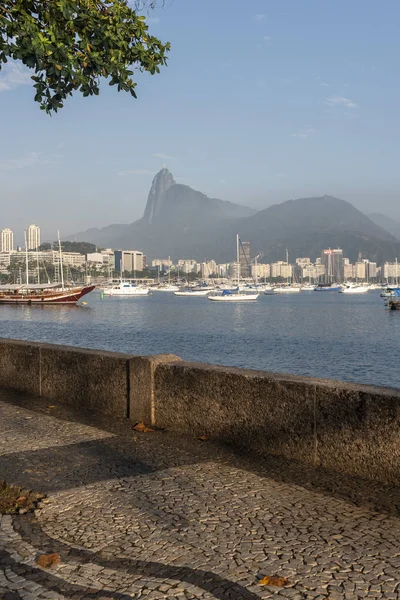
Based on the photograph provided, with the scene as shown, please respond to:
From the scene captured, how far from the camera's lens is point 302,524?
14.4 feet

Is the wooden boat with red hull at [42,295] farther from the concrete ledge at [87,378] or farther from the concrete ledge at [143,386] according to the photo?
the concrete ledge at [143,386]

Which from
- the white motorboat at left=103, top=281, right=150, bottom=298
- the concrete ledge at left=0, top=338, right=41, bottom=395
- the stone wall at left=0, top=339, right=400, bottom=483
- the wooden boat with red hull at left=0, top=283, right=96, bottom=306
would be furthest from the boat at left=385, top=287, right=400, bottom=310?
the stone wall at left=0, top=339, right=400, bottom=483

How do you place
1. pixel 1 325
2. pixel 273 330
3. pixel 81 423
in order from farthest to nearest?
pixel 1 325
pixel 273 330
pixel 81 423

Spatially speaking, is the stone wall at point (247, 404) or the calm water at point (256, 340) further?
the calm water at point (256, 340)

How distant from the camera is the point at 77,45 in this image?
7508mm

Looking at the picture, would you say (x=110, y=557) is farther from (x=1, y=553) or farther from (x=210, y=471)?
(x=210, y=471)

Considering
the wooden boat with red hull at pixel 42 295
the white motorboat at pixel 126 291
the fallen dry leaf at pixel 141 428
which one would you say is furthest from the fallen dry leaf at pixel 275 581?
the white motorboat at pixel 126 291

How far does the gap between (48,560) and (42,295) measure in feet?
398

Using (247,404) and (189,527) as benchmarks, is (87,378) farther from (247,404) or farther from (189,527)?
(189,527)

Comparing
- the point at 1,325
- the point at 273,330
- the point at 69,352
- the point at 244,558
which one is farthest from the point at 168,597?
the point at 1,325

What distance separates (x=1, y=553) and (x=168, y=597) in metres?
1.18

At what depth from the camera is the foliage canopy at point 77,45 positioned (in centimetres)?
685

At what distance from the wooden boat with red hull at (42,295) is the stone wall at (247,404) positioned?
375ft

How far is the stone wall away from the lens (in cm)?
543
